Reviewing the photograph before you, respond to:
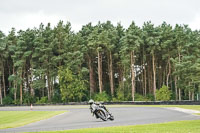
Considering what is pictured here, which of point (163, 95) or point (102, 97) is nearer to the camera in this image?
point (163, 95)

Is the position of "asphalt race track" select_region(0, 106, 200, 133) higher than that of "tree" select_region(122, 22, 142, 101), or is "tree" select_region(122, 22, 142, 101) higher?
"tree" select_region(122, 22, 142, 101)

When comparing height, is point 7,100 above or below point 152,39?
below

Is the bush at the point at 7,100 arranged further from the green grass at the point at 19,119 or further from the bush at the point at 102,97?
the green grass at the point at 19,119

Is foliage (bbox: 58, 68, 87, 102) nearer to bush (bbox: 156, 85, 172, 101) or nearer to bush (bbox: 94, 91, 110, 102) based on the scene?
bush (bbox: 94, 91, 110, 102)

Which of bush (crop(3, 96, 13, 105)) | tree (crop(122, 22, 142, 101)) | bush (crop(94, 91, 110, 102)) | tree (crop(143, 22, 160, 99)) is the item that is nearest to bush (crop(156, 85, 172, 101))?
tree (crop(143, 22, 160, 99))

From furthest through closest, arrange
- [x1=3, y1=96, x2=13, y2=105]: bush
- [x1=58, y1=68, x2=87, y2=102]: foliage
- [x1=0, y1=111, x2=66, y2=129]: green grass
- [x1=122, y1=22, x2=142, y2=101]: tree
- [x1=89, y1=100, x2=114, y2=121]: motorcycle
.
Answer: [x1=3, y1=96, x2=13, y2=105]: bush < [x1=58, y1=68, x2=87, y2=102]: foliage < [x1=122, y1=22, x2=142, y2=101]: tree < [x1=0, y1=111, x2=66, y2=129]: green grass < [x1=89, y1=100, x2=114, y2=121]: motorcycle

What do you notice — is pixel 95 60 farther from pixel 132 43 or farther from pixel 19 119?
pixel 19 119

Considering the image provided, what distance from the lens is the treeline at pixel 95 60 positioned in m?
73.1

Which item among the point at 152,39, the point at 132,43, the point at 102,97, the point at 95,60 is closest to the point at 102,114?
the point at 102,97

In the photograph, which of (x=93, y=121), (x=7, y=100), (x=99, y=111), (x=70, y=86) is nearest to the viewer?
(x=99, y=111)

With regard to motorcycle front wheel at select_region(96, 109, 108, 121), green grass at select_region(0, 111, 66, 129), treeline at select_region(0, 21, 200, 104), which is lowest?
green grass at select_region(0, 111, 66, 129)

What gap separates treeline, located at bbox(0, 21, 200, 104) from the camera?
73.1 m

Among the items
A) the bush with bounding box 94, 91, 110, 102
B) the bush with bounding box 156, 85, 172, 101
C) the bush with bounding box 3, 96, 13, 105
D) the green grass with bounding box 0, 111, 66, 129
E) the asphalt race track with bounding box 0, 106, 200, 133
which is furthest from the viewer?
the bush with bounding box 3, 96, 13, 105

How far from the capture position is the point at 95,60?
280ft
